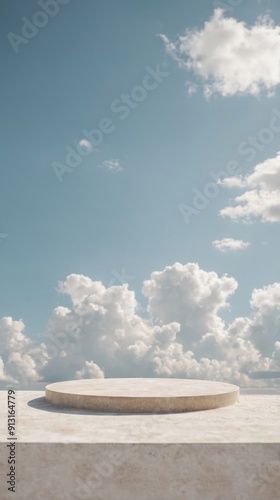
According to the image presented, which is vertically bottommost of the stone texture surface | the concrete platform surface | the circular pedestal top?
the stone texture surface

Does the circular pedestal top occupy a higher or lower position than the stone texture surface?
higher

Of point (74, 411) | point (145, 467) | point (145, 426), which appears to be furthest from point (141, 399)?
point (145, 467)

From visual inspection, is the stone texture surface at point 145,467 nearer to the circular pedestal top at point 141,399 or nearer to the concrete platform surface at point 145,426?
the concrete platform surface at point 145,426

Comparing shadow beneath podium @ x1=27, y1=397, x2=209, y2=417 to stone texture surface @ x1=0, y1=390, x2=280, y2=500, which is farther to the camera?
shadow beneath podium @ x1=27, y1=397, x2=209, y2=417

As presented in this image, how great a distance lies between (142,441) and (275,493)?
321 cm

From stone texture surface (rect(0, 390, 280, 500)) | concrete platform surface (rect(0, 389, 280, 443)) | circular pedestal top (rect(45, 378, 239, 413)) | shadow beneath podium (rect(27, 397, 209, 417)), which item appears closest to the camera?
stone texture surface (rect(0, 390, 280, 500))

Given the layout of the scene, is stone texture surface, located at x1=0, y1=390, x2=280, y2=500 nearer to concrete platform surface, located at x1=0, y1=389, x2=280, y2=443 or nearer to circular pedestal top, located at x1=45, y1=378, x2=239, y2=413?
concrete platform surface, located at x1=0, y1=389, x2=280, y2=443

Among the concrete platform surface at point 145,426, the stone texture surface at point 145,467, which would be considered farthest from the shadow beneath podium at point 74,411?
the stone texture surface at point 145,467

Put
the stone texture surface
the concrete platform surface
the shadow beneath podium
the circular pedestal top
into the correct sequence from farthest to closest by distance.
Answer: the circular pedestal top, the shadow beneath podium, the concrete platform surface, the stone texture surface

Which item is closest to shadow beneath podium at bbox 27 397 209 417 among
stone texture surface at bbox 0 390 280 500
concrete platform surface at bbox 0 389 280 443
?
concrete platform surface at bbox 0 389 280 443

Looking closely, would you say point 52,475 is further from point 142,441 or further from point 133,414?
point 133,414

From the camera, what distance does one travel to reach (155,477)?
8.77 metres

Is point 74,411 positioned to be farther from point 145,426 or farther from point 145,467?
point 145,467

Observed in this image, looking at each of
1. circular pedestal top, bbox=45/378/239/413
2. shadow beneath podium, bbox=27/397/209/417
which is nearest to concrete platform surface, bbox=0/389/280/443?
shadow beneath podium, bbox=27/397/209/417
